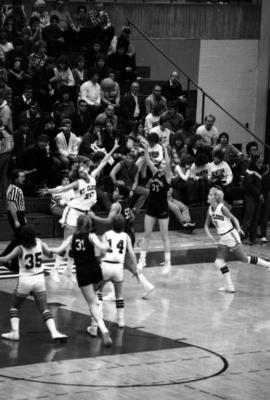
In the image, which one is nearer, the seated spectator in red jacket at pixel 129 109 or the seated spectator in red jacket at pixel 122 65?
the seated spectator in red jacket at pixel 129 109

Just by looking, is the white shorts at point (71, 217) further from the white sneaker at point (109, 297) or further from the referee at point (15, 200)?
the white sneaker at point (109, 297)

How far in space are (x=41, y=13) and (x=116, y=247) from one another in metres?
12.9

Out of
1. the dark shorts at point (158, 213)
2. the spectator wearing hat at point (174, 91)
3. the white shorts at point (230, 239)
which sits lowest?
the white shorts at point (230, 239)

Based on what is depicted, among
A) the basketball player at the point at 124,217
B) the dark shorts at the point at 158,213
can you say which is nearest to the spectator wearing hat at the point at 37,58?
the dark shorts at the point at 158,213

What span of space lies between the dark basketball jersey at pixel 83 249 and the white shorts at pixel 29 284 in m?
0.63

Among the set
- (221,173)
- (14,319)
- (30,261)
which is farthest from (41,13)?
(14,319)

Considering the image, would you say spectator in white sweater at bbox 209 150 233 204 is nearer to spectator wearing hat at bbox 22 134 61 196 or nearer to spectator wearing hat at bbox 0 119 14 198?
spectator wearing hat at bbox 22 134 61 196

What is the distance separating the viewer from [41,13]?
28.2m

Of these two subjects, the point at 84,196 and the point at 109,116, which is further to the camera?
the point at 109,116

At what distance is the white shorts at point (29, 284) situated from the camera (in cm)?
1561

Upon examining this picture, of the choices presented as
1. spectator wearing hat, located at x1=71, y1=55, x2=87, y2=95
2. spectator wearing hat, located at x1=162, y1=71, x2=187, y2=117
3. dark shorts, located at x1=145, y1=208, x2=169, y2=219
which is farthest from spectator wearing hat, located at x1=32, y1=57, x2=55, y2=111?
dark shorts, located at x1=145, y1=208, x2=169, y2=219

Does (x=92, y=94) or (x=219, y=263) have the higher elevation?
(x=92, y=94)

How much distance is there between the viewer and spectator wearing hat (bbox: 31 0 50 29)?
91.9 ft

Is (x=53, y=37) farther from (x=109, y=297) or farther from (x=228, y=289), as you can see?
(x=109, y=297)
